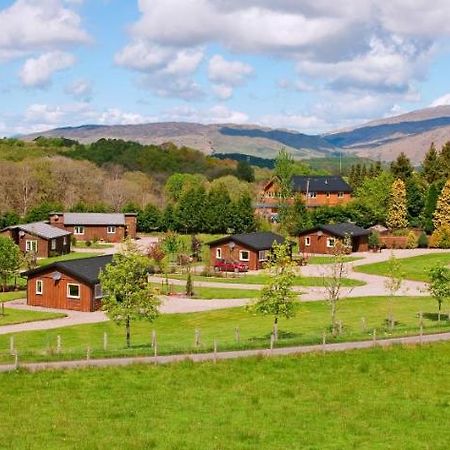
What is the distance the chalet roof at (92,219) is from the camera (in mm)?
100750

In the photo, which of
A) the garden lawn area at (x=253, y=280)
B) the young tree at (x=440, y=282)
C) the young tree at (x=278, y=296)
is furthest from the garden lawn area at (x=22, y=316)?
the young tree at (x=440, y=282)

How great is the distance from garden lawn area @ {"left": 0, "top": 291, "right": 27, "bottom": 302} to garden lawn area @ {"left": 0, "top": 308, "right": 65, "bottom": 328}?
482cm

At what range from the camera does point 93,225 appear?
3984 inches

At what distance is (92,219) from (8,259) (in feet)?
135

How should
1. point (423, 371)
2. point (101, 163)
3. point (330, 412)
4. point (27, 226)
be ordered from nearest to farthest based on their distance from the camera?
point (330, 412) → point (423, 371) → point (27, 226) → point (101, 163)

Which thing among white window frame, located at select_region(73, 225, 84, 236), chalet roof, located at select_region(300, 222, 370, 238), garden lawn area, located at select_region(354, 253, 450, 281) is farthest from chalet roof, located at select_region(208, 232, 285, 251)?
white window frame, located at select_region(73, 225, 84, 236)

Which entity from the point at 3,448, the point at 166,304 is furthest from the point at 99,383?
the point at 166,304

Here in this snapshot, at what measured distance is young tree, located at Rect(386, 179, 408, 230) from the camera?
103m

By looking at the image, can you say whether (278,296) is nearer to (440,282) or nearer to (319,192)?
(440,282)

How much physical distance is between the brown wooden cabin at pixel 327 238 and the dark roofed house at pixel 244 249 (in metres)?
9.39

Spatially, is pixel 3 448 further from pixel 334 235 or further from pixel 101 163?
pixel 101 163

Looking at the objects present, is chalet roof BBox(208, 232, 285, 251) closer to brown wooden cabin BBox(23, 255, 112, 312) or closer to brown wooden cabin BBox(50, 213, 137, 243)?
brown wooden cabin BBox(50, 213, 137, 243)

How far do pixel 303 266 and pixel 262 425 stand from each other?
189ft

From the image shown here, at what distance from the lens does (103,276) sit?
126 feet
